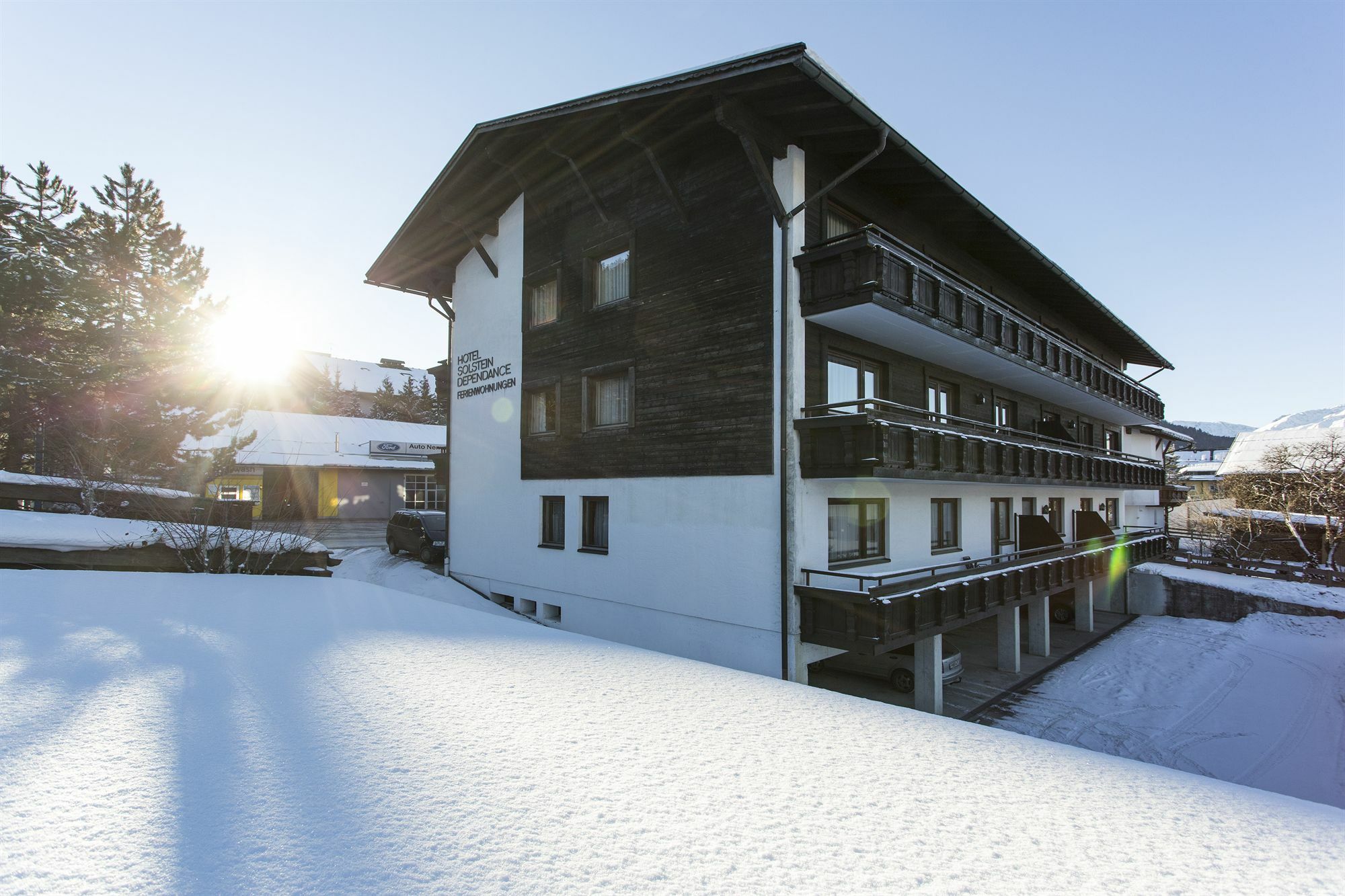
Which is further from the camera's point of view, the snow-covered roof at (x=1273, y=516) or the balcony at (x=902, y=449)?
the snow-covered roof at (x=1273, y=516)

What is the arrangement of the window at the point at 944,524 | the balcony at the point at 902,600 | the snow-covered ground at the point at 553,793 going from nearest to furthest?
the snow-covered ground at the point at 553,793 < the balcony at the point at 902,600 < the window at the point at 944,524

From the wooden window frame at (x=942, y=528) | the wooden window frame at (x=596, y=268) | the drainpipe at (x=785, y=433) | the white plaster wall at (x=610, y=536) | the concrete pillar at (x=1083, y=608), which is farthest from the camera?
the concrete pillar at (x=1083, y=608)

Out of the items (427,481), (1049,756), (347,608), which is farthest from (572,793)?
(427,481)

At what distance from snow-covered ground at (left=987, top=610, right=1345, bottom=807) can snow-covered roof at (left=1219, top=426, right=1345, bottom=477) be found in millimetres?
28345

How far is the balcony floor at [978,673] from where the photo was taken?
45.3ft

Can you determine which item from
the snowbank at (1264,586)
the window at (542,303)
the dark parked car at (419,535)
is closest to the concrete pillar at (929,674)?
the window at (542,303)

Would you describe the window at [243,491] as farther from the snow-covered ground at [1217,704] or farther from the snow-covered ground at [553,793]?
the snow-covered ground at [1217,704]

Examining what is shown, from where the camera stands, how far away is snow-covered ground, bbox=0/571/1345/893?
3105 millimetres

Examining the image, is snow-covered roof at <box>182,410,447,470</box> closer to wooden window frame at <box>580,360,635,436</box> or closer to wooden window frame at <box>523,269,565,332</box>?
wooden window frame at <box>523,269,565,332</box>

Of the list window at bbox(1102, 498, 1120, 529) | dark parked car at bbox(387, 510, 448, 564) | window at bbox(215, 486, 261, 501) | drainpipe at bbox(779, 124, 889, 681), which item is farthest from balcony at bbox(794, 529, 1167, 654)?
window at bbox(215, 486, 261, 501)

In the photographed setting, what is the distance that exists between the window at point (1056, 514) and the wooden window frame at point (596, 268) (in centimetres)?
1615

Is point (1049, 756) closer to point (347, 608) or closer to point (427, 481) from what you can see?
point (347, 608)

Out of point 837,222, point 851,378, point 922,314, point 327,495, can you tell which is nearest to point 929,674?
point 851,378

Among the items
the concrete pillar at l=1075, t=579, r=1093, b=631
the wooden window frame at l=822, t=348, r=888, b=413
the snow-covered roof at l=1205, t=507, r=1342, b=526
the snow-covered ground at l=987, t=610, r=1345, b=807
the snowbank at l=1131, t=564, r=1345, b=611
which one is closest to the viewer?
the snow-covered ground at l=987, t=610, r=1345, b=807
